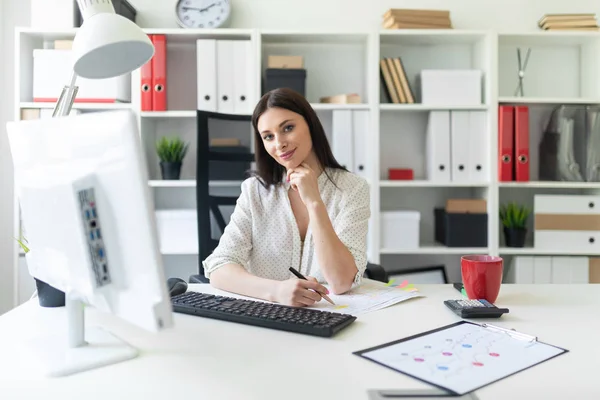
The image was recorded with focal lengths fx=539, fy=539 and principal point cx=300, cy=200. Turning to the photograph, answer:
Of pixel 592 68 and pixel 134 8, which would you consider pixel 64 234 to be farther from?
pixel 592 68

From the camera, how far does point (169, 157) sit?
2.79 meters

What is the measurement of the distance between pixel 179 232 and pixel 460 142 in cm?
151

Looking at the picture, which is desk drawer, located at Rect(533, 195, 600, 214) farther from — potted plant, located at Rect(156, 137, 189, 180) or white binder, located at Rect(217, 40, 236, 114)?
potted plant, located at Rect(156, 137, 189, 180)

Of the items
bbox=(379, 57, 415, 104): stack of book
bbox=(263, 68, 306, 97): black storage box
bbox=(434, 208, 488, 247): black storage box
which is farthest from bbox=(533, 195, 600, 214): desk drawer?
bbox=(263, 68, 306, 97): black storage box

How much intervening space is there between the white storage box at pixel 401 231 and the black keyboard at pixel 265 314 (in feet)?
5.76

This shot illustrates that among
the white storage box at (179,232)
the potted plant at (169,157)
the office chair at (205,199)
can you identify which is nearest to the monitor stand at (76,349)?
the office chair at (205,199)

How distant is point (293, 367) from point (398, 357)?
159 millimetres

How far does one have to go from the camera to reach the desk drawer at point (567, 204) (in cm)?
277

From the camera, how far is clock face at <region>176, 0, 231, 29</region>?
2.82 m

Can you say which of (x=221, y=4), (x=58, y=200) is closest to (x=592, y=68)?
(x=221, y=4)

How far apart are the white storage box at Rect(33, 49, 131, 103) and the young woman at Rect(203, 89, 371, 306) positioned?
1.35m

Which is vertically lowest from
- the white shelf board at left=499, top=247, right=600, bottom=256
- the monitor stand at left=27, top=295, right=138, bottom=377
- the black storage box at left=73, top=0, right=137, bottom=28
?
the white shelf board at left=499, top=247, right=600, bottom=256

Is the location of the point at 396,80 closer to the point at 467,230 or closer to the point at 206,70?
the point at 467,230

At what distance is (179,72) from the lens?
9.95 ft
